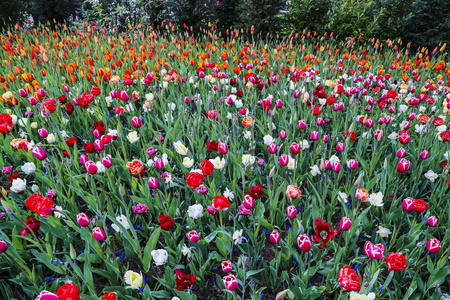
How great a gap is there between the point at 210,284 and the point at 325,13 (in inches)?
236

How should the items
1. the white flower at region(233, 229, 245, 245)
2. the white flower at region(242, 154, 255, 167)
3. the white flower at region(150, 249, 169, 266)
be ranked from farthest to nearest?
the white flower at region(242, 154, 255, 167)
the white flower at region(233, 229, 245, 245)
the white flower at region(150, 249, 169, 266)

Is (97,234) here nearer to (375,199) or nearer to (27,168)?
(27,168)

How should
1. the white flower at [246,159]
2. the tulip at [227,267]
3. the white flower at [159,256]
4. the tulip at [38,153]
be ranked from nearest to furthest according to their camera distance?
1. the tulip at [227,267]
2. the white flower at [159,256]
3. the tulip at [38,153]
4. the white flower at [246,159]

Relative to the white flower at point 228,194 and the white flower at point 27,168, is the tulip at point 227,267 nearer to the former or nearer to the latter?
the white flower at point 228,194

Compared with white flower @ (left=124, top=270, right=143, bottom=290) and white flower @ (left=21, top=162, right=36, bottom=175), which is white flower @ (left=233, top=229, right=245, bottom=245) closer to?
white flower @ (left=124, top=270, right=143, bottom=290)

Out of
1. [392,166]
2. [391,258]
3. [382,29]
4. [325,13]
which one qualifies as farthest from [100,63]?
[382,29]

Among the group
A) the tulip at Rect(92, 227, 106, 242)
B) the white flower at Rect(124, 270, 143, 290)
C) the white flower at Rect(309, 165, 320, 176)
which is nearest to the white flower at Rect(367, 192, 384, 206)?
the white flower at Rect(309, 165, 320, 176)

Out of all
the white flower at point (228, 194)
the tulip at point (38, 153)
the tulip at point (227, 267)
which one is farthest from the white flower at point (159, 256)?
the tulip at point (38, 153)

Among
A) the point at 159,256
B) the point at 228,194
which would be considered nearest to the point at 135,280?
the point at 159,256

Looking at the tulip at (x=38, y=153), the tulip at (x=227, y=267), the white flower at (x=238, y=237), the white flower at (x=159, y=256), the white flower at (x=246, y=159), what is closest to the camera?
the tulip at (x=227, y=267)

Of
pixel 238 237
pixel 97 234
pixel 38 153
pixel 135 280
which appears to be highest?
pixel 38 153

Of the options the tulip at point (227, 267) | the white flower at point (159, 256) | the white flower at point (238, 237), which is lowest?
the white flower at point (238, 237)

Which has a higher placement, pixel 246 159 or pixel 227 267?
pixel 246 159

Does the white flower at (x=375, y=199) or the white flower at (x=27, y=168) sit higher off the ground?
the white flower at (x=27, y=168)
